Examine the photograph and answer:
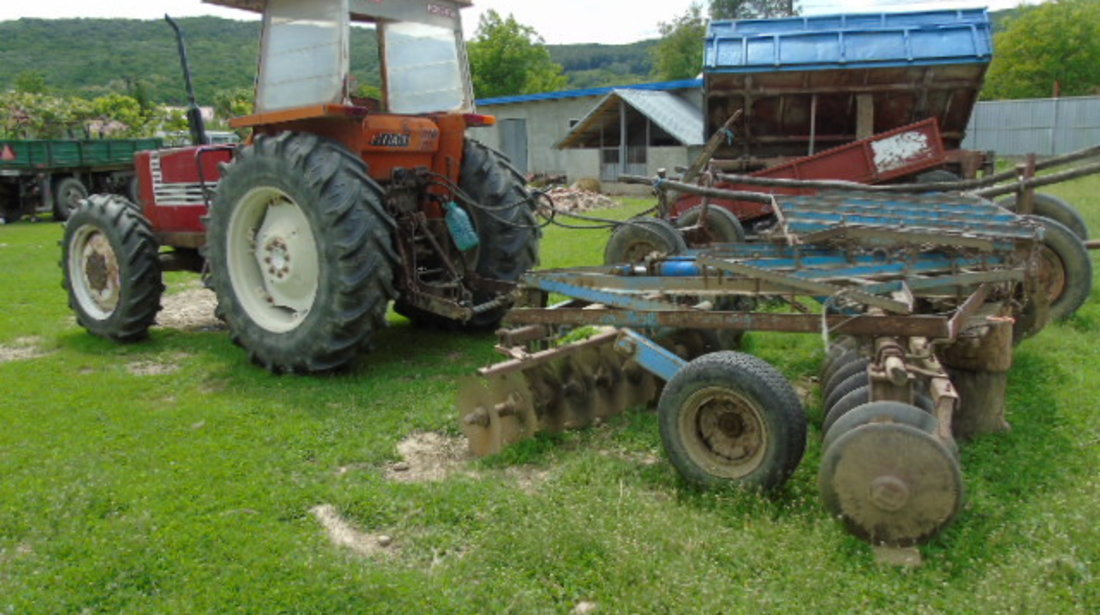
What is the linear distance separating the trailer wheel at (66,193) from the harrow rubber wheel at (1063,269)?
1849cm

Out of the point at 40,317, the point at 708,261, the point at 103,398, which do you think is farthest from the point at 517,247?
the point at 40,317

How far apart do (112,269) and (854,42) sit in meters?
8.13

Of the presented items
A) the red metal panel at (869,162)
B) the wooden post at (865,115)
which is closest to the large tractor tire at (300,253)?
the red metal panel at (869,162)

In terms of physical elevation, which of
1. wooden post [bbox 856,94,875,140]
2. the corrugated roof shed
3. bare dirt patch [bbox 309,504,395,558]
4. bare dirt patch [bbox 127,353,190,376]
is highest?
the corrugated roof shed

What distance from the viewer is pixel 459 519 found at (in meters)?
3.40

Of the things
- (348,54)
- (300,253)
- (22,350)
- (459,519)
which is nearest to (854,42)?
(348,54)

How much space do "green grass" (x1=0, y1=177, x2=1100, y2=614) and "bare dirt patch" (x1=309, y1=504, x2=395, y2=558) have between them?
46mm

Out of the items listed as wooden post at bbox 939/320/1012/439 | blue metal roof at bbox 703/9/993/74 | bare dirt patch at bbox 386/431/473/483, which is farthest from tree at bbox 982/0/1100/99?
bare dirt patch at bbox 386/431/473/483

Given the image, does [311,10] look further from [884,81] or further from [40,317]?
[884,81]

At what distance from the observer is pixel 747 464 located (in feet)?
11.1

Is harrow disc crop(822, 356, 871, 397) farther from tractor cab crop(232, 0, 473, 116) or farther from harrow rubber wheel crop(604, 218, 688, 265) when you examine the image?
tractor cab crop(232, 0, 473, 116)

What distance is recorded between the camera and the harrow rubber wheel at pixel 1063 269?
5.74 metres

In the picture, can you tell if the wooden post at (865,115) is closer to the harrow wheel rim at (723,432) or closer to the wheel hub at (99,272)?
the harrow wheel rim at (723,432)

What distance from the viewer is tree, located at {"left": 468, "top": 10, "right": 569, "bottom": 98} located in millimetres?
45156
